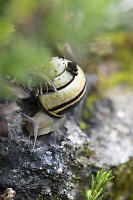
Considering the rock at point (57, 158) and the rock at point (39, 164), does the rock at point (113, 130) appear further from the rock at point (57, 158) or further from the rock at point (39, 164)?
the rock at point (39, 164)

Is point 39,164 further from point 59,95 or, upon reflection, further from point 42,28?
point 42,28

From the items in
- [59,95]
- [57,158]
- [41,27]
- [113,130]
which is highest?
[41,27]

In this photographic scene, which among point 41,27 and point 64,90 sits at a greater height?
point 41,27

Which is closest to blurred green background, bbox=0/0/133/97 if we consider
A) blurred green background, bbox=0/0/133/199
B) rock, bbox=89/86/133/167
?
blurred green background, bbox=0/0/133/199

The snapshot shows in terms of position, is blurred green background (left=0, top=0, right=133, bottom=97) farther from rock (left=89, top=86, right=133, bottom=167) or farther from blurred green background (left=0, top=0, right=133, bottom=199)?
rock (left=89, top=86, right=133, bottom=167)

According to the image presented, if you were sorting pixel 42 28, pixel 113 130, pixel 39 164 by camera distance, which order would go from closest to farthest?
pixel 42 28, pixel 39 164, pixel 113 130

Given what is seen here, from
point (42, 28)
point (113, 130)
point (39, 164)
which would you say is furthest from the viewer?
point (113, 130)

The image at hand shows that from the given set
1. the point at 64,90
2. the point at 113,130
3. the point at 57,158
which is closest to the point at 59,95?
the point at 64,90

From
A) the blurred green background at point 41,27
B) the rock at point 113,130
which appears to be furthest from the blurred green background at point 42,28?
the rock at point 113,130
